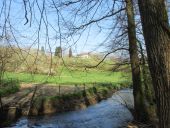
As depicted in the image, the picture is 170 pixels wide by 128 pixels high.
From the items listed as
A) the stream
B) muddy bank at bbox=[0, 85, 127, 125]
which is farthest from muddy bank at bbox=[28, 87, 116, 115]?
the stream

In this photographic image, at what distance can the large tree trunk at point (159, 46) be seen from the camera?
4574 mm

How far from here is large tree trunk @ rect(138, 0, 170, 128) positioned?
4.57 m

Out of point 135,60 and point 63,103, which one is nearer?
point 135,60

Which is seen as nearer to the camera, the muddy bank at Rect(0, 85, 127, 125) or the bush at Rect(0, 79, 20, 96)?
the muddy bank at Rect(0, 85, 127, 125)

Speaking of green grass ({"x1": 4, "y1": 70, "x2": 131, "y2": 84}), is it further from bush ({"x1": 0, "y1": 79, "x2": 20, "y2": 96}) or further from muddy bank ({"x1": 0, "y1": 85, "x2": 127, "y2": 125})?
muddy bank ({"x1": 0, "y1": 85, "x2": 127, "y2": 125})

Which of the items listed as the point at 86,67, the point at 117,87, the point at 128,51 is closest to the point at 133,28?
the point at 128,51

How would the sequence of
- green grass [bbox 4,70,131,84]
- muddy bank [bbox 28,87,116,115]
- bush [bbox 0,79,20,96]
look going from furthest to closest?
bush [bbox 0,79,20,96], muddy bank [bbox 28,87,116,115], green grass [bbox 4,70,131,84]

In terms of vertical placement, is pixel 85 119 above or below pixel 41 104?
below

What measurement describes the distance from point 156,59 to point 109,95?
29.9m

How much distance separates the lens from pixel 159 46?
4586mm

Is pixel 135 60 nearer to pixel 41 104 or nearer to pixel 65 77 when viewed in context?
pixel 41 104

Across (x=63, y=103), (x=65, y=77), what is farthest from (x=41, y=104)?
(x=65, y=77)

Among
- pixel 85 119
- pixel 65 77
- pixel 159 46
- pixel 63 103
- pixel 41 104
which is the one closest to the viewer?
pixel 159 46

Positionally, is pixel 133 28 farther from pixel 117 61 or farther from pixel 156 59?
pixel 156 59
